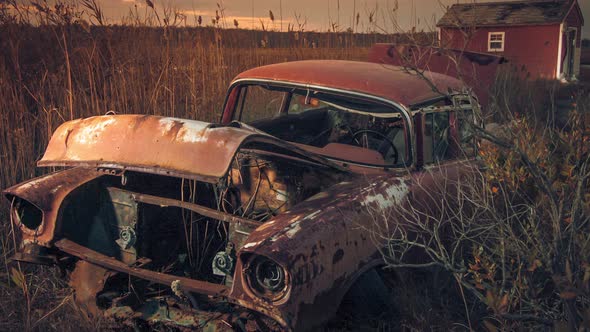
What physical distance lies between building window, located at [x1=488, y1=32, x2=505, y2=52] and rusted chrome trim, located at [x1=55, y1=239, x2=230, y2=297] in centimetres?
2327

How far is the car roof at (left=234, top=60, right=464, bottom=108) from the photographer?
3.68 meters

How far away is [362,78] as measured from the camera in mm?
3812

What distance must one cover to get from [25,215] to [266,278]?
1.65 meters

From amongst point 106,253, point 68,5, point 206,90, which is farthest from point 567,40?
point 106,253

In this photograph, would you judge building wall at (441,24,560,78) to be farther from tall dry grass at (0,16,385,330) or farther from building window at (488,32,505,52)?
tall dry grass at (0,16,385,330)

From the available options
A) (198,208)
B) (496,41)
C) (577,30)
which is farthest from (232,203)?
(577,30)

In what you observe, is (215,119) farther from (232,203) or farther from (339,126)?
(232,203)

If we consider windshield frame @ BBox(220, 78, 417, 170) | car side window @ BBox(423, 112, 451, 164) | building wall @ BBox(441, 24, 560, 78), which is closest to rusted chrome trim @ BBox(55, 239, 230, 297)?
windshield frame @ BBox(220, 78, 417, 170)

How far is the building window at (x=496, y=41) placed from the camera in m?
23.6

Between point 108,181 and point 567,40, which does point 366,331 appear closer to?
point 108,181

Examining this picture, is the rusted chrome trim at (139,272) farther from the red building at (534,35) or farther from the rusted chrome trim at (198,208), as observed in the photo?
the red building at (534,35)

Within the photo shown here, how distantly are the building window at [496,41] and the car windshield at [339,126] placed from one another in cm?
2107

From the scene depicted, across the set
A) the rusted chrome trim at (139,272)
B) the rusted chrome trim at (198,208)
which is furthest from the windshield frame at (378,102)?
the rusted chrome trim at (139,272)

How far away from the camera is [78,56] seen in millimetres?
5754
